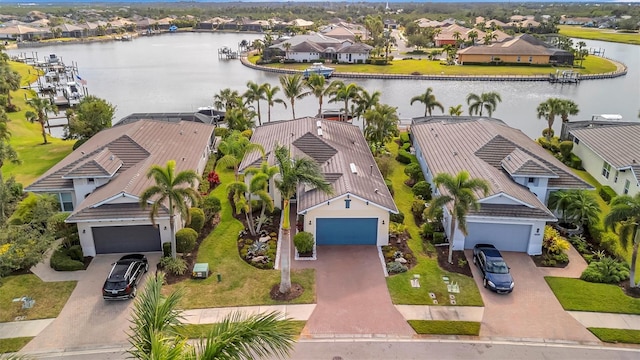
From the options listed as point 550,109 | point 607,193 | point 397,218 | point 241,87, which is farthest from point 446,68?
point 397,218

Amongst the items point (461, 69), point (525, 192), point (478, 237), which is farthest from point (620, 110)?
point (478, 237)

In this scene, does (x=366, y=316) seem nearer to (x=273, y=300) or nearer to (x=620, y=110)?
(x=273, y=300)

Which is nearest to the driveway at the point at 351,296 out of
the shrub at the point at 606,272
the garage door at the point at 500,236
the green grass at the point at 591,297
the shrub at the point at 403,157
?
the garage door at the point at 500,236

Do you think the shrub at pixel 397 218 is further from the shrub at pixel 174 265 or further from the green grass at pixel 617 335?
the shrub at pixel 174 265

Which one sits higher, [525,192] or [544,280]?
[525,192]

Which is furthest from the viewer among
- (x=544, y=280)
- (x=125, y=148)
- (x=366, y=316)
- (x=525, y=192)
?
(x=125, y=148)

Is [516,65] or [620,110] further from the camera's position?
[516,65]

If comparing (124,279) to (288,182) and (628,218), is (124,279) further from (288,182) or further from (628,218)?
(628,218)
